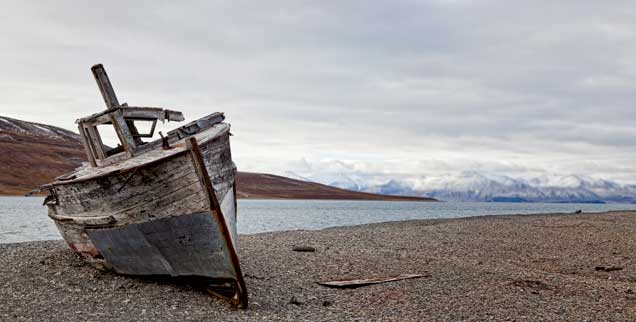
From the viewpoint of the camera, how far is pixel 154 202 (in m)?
12.6

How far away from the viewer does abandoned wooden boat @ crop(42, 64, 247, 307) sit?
12.2 m

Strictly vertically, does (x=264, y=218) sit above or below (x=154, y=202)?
below

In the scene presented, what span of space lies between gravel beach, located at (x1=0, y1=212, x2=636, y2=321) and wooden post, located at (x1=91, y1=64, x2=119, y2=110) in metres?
5.00

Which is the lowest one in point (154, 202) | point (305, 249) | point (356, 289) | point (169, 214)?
point (356, 289)

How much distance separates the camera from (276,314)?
12055mm

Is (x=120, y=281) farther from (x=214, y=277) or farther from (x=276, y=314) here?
(x=276, y=314)

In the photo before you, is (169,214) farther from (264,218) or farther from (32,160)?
(32,160)

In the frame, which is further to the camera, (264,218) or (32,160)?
(32,160)

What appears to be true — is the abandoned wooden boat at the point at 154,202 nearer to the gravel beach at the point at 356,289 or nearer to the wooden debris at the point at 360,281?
the gravel beach at the point at 356,289

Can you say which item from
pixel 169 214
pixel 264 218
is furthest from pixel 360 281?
pixel 264 218

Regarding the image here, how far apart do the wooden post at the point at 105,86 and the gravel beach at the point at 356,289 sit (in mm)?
4998

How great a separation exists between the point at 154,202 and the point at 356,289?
5.94m

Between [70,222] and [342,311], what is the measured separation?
8620 millimetres

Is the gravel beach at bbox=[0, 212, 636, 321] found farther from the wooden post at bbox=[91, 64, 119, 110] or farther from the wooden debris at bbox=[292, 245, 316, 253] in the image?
the wooden post at bbox=[91, 64, 119, 110]
